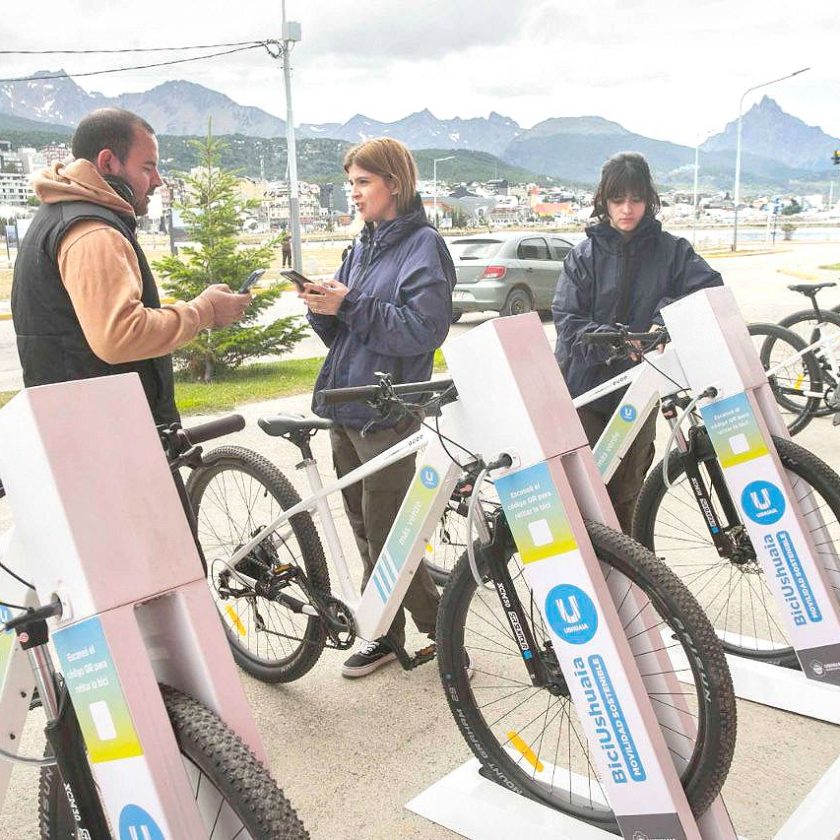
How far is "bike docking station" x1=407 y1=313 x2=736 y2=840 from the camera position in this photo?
6.61 feet

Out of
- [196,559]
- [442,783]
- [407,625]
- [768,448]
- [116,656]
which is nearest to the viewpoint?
[116,656]

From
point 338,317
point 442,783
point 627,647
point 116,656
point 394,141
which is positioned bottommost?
point 442,783

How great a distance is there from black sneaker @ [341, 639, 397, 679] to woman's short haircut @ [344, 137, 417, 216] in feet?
5.08

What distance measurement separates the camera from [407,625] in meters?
3.71

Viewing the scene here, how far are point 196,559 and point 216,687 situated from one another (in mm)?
220

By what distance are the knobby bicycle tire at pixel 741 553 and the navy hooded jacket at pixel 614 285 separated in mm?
506

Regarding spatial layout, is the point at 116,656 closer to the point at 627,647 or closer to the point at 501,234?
the point at 627,647

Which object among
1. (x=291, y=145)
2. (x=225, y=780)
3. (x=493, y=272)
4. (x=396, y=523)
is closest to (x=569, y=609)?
(x=396, y=523)

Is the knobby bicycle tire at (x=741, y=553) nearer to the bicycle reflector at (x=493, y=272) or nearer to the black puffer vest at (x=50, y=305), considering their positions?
the black puffer vest at (x=50, y=305)

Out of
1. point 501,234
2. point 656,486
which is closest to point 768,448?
point 656,486

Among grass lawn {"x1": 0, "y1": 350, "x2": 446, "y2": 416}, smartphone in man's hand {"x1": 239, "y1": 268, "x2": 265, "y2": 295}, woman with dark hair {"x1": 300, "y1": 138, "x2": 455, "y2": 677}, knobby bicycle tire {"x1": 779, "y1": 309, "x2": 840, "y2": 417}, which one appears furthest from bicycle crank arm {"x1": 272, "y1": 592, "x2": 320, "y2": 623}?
grass lawn {"x1": 0, "y1": 350, "x2": 446, "y2": 416}

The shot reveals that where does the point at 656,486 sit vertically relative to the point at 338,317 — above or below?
below

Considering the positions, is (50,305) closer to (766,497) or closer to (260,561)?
(260,561)

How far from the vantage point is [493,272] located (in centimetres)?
1462
